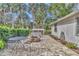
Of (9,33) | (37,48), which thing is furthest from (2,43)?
(37,48)

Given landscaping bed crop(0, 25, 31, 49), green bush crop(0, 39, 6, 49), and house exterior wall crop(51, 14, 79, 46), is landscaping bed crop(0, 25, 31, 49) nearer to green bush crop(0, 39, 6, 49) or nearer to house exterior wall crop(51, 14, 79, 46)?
green bush crop(0, 39, 6, 49)

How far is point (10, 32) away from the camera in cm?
274

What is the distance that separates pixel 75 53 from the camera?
271 cm

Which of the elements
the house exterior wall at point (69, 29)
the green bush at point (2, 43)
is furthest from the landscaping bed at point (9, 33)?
the house exterior wall at point (69, 29)

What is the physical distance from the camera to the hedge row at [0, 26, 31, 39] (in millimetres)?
2730

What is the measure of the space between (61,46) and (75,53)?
180 millimetres

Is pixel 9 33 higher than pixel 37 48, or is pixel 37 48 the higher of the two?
pixel 9 33

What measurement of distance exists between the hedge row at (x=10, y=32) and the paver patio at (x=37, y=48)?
97mm

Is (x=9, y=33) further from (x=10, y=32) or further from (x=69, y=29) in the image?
(x=69, y=29)

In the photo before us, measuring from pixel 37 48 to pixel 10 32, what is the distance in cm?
37

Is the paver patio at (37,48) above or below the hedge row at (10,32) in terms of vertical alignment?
below

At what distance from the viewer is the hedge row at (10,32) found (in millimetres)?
2730

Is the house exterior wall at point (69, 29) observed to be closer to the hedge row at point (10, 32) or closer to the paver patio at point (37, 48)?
the paver patio at point (37, 48)

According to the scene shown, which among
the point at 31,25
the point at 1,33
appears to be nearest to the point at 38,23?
the point at 31,25
